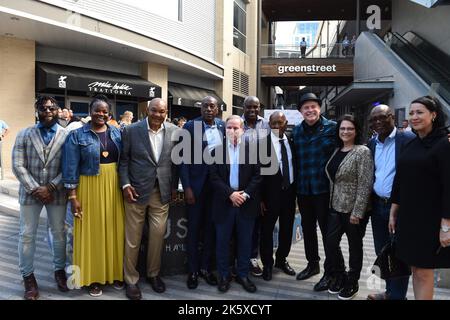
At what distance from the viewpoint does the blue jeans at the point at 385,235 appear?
3447mm

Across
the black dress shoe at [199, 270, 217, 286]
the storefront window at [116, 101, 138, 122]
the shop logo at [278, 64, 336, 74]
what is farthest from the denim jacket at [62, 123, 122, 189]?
the shop logo at [278, 64, 336, 74]

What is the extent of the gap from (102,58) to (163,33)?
3.00 meters

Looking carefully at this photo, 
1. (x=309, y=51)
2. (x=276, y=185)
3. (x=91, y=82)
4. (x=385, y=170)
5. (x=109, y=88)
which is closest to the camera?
(x=385, y=170)

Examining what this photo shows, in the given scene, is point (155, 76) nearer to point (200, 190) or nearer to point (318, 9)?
point (200, 190)

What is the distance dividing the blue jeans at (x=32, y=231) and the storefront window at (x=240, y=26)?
69.5 feet

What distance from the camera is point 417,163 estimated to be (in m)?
2.87

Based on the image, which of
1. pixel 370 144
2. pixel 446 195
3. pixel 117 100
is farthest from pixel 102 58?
pixel 446 195

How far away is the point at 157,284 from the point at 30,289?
129 centimetres

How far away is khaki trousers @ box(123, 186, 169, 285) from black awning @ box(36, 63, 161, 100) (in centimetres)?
922

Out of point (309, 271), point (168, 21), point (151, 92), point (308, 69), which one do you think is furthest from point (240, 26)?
point (309, 271)

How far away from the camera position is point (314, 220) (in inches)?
171

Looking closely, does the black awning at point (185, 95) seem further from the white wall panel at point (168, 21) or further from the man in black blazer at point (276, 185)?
the man in black blazer at point (276, 185)

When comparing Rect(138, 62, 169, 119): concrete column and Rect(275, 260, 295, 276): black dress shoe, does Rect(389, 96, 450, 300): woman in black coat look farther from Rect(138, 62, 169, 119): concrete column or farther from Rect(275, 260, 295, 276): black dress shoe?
Rect(138, 62, 169, 119): concrete column

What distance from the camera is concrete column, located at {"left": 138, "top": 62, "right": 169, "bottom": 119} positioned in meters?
15.7
